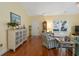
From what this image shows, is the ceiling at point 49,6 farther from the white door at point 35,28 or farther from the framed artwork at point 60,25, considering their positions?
the white door at point 35,28

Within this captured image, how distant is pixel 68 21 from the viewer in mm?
12398

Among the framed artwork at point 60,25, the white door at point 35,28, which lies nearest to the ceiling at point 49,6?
the framed artwork at point 60,25

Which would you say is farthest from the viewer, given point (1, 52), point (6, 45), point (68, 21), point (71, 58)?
point (68, 21)

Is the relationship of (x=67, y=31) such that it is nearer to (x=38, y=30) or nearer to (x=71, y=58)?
(x=38, y=30)

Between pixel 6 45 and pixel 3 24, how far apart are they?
39.6 inches

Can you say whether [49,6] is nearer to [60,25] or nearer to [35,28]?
[60,25]

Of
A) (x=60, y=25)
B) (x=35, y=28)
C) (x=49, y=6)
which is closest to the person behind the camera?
(x=49, y=6)

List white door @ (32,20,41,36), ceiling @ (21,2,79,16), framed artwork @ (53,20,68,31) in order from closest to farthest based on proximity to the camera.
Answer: ceiling @ (21,2,79,16)
framed artwork @ (53,20,68,31)
white door @ (32,20,41,36)

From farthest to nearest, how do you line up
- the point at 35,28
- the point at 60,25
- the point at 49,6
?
the point at 35,28
the point at 60,25
the point at 49,6

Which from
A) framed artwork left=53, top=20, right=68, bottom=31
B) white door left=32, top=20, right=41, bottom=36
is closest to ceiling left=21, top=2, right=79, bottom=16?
framed artwork left=53, top=20, right=68, bottom=31

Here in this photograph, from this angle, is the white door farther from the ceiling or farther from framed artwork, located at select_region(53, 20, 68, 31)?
the ceiling

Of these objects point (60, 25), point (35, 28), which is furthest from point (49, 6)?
point (35, 28)

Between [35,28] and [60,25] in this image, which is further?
[35,28]

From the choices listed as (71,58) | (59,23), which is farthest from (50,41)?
(59,23)
